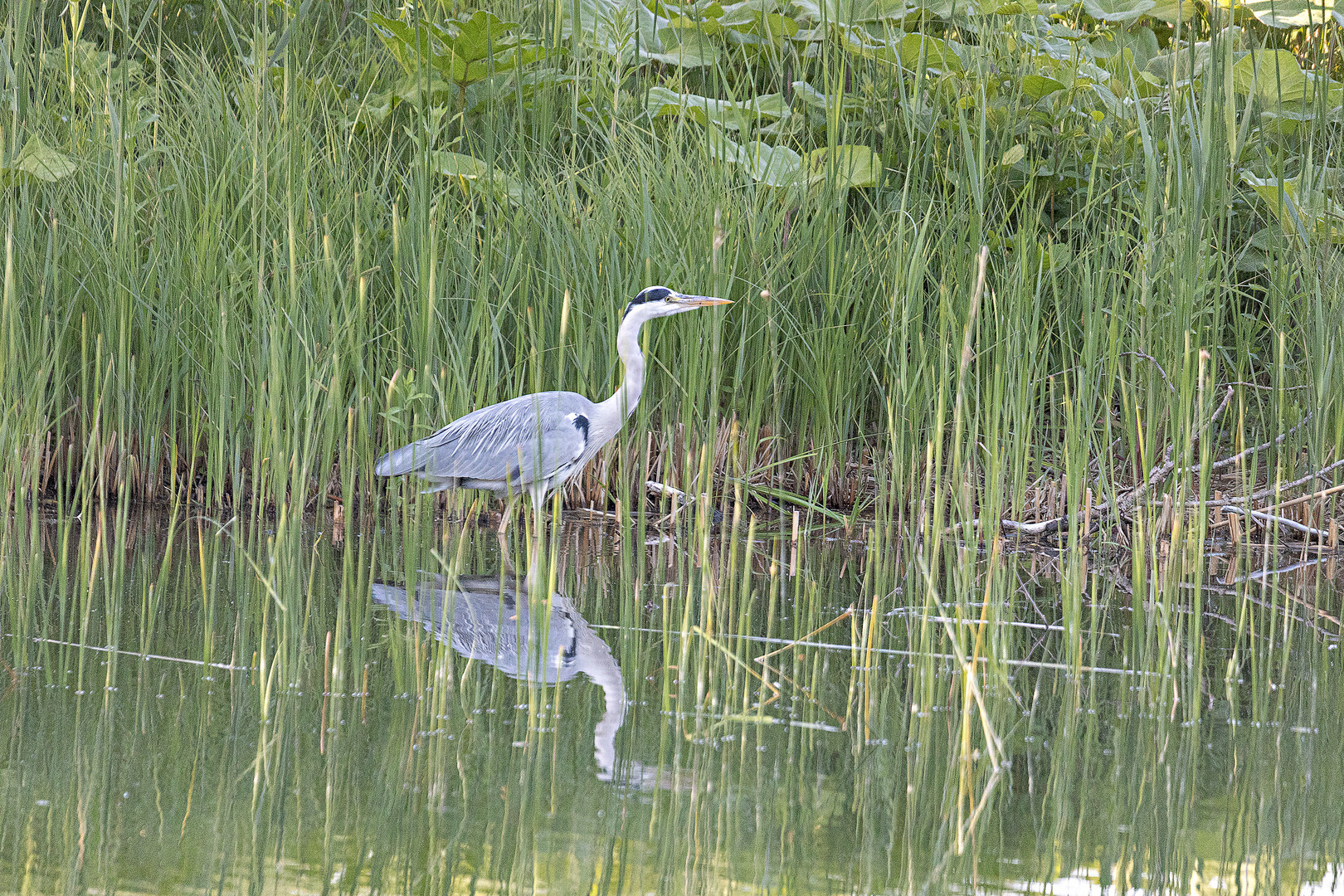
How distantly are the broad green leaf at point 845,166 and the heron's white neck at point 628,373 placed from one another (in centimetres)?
93

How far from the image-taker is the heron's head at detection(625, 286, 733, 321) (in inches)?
193

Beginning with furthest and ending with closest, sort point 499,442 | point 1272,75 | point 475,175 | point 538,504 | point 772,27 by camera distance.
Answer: point 772,27, point 1272,75, point 475,175, point 499,442, point 538,504

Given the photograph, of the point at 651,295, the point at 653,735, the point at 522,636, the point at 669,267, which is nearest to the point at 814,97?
the point at 669,267

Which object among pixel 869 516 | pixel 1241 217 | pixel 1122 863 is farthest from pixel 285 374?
pixel 1241 217

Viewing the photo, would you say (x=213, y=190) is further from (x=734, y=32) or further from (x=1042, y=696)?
(x=1042, y=696)

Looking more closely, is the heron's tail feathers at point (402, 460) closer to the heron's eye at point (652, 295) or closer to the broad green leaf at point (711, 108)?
the heron's eye at point (652, 295)

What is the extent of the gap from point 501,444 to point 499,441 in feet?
0.06

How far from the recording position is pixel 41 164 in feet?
17.1

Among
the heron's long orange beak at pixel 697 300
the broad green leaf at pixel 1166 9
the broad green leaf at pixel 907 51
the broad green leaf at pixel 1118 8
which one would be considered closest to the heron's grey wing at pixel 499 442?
the heron's long orange beak at pixel 697 300

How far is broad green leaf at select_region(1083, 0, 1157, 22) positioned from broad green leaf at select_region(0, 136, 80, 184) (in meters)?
4.96

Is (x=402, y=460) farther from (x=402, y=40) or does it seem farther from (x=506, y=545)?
(x=402, y=40)

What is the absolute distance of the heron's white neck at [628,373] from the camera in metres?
5.11

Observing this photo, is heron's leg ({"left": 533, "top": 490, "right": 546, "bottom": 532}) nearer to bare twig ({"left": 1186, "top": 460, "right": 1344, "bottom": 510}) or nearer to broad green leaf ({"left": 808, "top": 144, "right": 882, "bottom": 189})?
broad green leaf ({"left": 808, "top": 144, "right": 882, "bottom": 189})

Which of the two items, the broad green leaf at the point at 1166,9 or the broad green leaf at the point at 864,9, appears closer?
the broad green leaf at the point at 864,9
